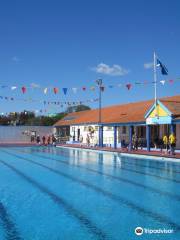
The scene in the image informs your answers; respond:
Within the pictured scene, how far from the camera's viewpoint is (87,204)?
938 cm

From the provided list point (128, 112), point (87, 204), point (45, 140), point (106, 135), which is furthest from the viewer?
point (45, 140)

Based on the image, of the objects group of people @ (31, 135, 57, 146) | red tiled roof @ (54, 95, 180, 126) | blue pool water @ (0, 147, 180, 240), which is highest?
red tiled roof @ (54, 95, 180, 126)

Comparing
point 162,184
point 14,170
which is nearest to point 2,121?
point 14,170

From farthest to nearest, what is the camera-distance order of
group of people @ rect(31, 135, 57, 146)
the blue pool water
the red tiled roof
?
group of people @ rect(31, 135, 57, 146)
the red tiled roof
the blue pool water

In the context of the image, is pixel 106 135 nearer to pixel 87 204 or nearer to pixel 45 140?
pixel 45 140

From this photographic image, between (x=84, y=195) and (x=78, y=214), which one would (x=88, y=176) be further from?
(x=78, y=214)

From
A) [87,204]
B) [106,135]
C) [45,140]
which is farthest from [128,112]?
[87,204]

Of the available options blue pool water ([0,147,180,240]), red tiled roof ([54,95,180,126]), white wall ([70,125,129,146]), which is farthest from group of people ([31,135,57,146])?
blue pool water ([0,147,180,240])

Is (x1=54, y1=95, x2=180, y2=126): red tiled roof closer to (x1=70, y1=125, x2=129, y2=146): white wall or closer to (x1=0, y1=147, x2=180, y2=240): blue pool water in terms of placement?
(x1=70, y1=125, x2=129, y2=146): white wall

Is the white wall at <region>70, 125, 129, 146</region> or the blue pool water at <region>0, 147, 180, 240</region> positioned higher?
the white wall at <region>70, 125, 129, 146</region>

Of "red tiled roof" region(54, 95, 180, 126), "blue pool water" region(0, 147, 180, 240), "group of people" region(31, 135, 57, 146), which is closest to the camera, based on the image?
"blue pool water" region(0, 147, 180, 240)

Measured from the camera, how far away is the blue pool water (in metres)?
7.07

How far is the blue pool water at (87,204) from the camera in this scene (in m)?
7.07

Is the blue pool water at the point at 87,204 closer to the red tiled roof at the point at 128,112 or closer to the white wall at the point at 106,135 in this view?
the red tiled roof at the point at 128,112
